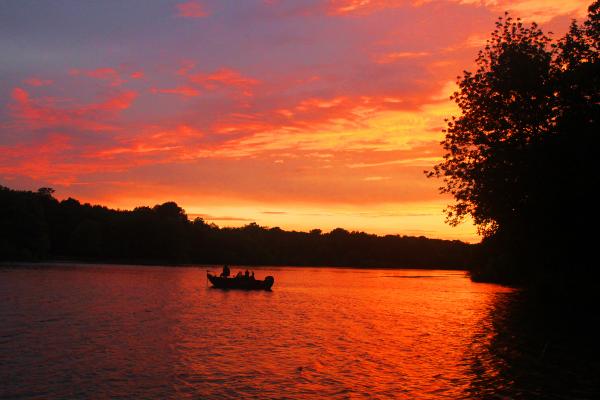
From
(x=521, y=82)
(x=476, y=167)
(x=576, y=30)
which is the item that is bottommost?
(x=476, y=167)

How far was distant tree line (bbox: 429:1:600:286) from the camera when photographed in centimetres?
3441

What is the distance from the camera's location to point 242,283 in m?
69.6

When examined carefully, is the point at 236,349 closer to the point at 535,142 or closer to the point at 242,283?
the point at 535,142

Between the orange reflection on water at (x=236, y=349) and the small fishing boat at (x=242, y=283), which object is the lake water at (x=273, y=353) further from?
the small fishing boat at (x=242, y=283)

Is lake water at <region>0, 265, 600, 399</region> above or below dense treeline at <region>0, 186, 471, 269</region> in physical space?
below

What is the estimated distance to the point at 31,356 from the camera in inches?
950

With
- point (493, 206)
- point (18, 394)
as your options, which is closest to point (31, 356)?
point (18, 394)

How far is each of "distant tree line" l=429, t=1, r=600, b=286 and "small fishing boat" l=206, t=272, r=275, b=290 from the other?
33.0m

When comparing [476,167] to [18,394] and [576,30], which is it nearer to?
[576,30]

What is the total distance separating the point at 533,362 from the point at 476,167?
1678 centimetres

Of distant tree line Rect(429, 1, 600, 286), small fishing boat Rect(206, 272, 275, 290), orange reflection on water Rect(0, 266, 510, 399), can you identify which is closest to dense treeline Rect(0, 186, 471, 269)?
small fishing boat Rect(206, 272, 275, 290)

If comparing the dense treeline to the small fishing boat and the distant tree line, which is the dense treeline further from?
the distant tree line

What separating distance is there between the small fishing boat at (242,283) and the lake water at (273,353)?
62.6ft

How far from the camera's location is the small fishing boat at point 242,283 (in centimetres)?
6894
